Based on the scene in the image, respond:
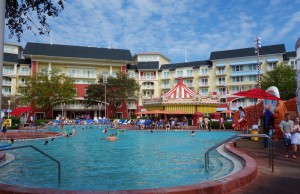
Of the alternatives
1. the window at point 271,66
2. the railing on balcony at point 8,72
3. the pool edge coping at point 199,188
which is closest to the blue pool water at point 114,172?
the pool edge coping at point 199,188

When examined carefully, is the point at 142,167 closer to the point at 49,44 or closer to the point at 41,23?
the point at 41,23

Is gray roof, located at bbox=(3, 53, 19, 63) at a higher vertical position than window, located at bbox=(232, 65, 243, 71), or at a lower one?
higher

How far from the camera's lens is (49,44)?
68.9m

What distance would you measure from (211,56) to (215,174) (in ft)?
208

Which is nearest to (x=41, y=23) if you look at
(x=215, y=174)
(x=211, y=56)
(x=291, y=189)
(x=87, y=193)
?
(x=87, y=193)

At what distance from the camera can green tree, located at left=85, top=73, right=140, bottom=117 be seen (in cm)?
6338

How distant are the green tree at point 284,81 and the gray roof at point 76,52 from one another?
33373 millimetres

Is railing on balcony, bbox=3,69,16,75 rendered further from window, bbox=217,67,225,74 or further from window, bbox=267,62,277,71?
window, bbox=267,62,277,71

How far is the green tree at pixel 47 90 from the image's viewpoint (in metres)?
59.1

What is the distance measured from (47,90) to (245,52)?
4278 cm

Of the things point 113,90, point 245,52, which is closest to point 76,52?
point 113,90

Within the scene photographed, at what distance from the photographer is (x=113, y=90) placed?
64.6 metres

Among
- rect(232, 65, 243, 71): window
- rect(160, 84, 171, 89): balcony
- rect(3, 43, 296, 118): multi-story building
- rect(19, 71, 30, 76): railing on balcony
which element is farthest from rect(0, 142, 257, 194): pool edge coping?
rect(160, 84, 171, 89): balcony

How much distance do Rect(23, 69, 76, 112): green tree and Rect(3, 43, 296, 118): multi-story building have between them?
277 centimetres
